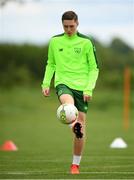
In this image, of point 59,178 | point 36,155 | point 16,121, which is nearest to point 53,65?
→ point 59,178

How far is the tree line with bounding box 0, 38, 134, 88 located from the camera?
30.0 m

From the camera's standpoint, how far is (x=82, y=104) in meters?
10.8

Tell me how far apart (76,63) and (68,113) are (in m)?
0.73

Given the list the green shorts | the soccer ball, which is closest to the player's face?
the green shorts

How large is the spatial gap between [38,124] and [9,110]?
2.60 metres

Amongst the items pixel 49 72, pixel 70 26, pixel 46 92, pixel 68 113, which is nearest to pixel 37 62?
pixel 49 72

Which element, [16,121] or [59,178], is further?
[16,121]

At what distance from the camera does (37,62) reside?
30.5m

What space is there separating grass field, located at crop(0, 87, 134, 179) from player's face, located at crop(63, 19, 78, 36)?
176 cm

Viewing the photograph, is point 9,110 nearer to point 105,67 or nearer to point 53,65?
point 105,67

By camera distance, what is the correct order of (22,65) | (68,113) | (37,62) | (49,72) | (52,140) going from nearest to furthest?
(68,113)
(49,72)
(52,140)
(37,62)
(22,65)

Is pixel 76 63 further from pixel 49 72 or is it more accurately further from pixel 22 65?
pixel 22 65

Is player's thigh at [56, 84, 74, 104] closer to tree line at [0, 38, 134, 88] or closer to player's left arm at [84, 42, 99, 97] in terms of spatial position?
player's left arm at [84, 42, 99, 97]

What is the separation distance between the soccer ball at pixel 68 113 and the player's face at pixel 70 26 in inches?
37.0
